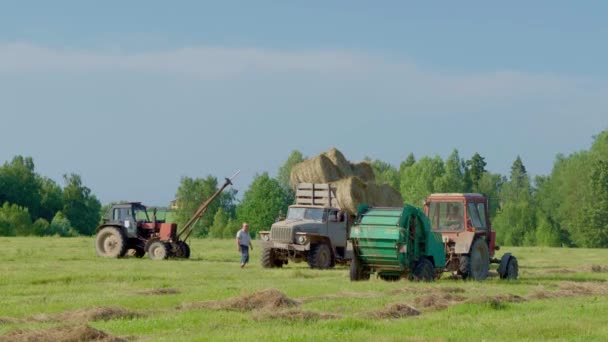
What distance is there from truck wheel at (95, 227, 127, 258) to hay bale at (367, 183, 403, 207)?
10.1 metres

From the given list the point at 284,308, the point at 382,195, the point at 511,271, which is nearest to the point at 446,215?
the point at 511,271

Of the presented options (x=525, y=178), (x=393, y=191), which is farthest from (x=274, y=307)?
(x=525, y=178)

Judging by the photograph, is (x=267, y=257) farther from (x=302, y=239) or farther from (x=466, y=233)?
(x=466, y=233)

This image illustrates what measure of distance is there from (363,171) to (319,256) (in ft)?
22.0

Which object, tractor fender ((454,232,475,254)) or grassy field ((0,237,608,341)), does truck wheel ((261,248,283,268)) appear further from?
tractor fender ((454,232,475,254))

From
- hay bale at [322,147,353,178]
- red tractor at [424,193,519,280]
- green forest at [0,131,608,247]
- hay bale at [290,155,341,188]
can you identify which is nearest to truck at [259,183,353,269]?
hay bale at [290,155,341,188]

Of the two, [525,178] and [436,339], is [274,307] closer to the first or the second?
[436,339]

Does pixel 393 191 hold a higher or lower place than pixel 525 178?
lower

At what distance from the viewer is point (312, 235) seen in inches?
1345

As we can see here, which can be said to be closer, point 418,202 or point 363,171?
point 363,171

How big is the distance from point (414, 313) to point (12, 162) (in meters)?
107

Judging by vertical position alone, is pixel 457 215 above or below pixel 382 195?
below

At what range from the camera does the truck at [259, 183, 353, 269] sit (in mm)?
34031

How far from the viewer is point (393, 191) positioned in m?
38.7
